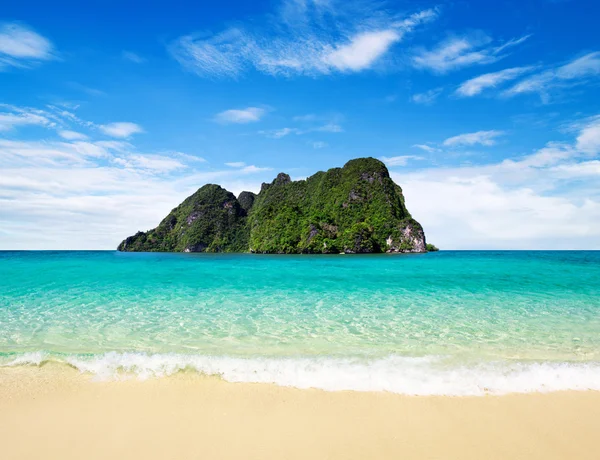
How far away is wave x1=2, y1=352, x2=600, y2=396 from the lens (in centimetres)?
413

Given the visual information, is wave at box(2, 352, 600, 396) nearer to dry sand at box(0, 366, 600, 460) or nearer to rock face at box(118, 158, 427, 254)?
dry sand at box(0, 366, 600, 460)

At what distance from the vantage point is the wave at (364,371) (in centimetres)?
413

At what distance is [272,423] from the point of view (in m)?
3.34

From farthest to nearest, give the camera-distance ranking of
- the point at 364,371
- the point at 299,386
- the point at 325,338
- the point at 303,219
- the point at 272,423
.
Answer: the point at 303,219, the point at 325,338, the point at 364,371, the point at 299,386, the point at 272,423

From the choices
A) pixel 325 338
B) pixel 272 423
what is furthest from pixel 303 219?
pixel 272 423

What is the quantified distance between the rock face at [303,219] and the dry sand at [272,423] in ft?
256

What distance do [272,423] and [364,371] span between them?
1673mm

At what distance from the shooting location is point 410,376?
433cm

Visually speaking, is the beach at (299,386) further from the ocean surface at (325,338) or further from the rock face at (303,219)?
the rock face at (303,219)

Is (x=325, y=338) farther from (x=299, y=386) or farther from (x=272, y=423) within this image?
(x=272, y=423)

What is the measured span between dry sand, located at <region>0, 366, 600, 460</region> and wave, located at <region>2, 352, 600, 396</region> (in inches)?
7.7

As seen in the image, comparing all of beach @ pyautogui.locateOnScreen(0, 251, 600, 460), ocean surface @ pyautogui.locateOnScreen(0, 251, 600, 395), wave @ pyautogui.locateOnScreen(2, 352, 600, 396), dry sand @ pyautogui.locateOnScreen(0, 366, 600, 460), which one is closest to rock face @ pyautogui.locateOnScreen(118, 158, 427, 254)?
ocean surface @ pyautogui.locateOnScreen(0, 251, 600, 395)

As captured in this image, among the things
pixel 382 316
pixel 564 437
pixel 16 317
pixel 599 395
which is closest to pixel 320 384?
pixel 564 437

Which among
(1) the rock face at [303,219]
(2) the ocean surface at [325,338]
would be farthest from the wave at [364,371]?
(1) the rock face at [303,219]
